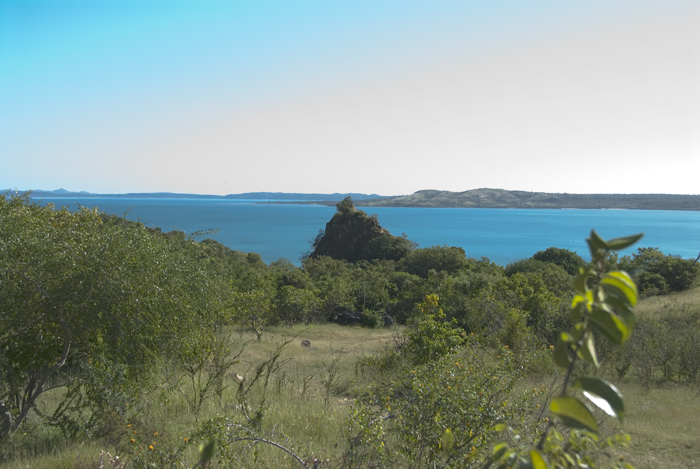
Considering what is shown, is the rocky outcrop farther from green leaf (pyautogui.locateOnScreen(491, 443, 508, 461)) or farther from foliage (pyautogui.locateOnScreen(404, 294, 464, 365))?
green leaf (pyautogui.locateOnScreen(491, 443, 508, 461))

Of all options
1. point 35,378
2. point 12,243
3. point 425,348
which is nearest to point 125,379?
point 35,378

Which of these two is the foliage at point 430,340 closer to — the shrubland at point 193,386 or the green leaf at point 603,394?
the shrubland at point 193,386

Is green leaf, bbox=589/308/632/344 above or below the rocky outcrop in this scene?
above

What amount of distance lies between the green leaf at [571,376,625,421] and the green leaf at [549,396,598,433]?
30 millimetres

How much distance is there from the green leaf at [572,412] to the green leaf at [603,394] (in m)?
0.03

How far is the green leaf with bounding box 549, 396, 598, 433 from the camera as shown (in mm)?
945

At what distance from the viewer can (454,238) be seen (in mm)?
126500

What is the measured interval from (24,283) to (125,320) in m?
1.35

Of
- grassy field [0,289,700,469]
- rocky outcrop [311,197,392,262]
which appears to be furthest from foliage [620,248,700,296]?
rocky outcrop [311,197,392,262]

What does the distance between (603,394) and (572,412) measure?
79 mm

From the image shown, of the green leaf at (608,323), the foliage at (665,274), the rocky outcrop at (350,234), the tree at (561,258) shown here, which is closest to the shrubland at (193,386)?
the green leaf at (608,323)

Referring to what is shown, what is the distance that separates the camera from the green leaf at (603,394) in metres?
0.90

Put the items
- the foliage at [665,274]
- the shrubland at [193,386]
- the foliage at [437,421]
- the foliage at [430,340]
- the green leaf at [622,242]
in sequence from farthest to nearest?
1. the foliage at [665,274]
2. the foliage at [430,340]
3. the foliage at [437,421]
4. the shrubland at [193,386]
5. the green leaf at [622,242]

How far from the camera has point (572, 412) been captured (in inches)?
38.4
